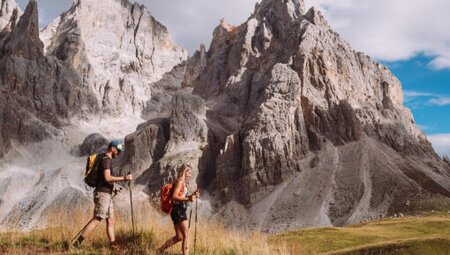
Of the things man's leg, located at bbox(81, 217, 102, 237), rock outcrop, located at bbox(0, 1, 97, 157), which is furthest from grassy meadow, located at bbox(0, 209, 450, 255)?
rock outcrop, located at bbox(0, 1, 97, 157)

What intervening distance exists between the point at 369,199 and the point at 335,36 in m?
62.1

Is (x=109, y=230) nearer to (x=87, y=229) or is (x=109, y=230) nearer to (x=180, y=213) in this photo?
(x=87, y=229)

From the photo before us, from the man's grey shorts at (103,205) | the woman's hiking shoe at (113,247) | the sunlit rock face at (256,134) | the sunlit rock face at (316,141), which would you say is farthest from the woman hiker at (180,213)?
the sunlit rock face at (316,141)

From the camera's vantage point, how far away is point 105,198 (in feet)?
42.5

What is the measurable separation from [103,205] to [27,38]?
17697cm

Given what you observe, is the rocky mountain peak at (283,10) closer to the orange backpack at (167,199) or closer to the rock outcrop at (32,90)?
the rock outcrop at (32,90)

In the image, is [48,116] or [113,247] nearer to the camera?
[113,247]

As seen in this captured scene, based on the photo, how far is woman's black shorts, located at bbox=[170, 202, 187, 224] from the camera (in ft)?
40.2

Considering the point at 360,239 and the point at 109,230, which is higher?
the point at 109,230

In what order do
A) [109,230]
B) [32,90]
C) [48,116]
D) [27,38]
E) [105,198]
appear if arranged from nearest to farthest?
[109,230], [105,198], [32,90], [48,116], [27,38]

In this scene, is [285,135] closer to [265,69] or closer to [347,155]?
[347,155]

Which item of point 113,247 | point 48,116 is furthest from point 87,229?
point 48,116

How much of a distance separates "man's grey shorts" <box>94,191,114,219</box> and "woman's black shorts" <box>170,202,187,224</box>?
5.75ft

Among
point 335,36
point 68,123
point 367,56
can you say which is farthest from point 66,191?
point 367,56
